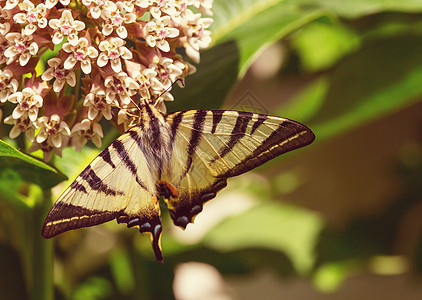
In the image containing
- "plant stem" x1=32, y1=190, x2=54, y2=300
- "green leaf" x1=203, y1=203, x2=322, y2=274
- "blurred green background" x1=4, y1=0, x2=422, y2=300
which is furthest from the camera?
"green leaf" x1=203, y1=203, x2=322, y2=274

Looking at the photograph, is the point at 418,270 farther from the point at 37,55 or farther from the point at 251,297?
the point at 37,55

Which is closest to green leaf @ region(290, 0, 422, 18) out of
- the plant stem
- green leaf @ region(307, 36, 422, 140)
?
green leaf @ region(307, 36, 422, 140)

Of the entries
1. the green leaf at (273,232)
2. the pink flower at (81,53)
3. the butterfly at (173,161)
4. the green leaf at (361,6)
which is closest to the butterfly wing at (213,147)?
the butterfly at (173,161)

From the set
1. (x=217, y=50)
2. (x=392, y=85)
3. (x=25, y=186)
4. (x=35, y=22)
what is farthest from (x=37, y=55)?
(x=392, y=85)

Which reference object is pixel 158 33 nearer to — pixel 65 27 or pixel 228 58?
pixel 65 27

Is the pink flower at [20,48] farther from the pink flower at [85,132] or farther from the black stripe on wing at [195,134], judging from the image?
the black stripe on wing at [195,134]

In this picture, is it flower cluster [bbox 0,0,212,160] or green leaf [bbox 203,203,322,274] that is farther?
green leaf [bbox 203,203,322,274]

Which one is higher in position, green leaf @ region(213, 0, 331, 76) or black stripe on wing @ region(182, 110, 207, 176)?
green leaf @ region(213, 0, 331, 76)

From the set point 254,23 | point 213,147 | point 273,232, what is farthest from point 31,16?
point 273,232

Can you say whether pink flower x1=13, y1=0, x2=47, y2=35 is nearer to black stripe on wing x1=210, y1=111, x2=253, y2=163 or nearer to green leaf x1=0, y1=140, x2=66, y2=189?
green leaf x1=0, y1=140, x2=66, y2=189
